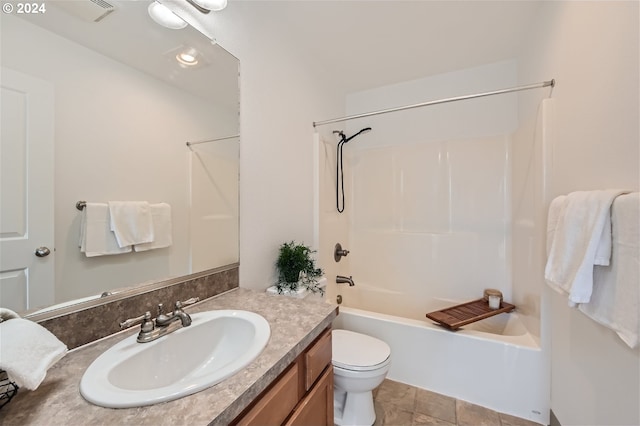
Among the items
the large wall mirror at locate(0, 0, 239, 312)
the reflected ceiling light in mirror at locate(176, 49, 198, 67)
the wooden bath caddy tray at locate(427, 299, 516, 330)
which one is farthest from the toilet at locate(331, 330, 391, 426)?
the reflected ceiling light in mirror at locate(176, 49, 198, 67)

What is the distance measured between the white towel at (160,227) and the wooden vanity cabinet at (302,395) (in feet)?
2.39

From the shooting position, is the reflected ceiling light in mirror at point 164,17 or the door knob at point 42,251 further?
the reflected ceiling light in mirror at point 164,17

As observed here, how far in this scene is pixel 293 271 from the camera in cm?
159

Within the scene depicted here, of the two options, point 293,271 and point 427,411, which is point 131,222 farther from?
point 427,411

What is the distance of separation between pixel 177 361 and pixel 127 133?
32.6 inches

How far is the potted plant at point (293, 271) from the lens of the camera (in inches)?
62.5

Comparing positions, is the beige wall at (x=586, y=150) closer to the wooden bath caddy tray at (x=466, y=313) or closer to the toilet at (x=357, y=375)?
the wooden bath caddy tray at (x=466, y=313)

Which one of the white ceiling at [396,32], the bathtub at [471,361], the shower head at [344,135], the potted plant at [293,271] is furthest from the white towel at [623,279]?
the shower head at [344,135]

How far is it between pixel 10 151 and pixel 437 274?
8.76ft

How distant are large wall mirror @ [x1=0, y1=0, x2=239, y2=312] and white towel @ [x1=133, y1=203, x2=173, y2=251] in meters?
0.02

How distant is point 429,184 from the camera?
2.45m

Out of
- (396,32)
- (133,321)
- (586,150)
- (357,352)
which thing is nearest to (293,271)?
(357,352)

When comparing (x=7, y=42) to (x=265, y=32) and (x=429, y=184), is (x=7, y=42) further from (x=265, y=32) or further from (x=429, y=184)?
(x=429, y=184)

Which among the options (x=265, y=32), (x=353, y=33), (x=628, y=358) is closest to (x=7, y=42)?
(x=265, y=32)
